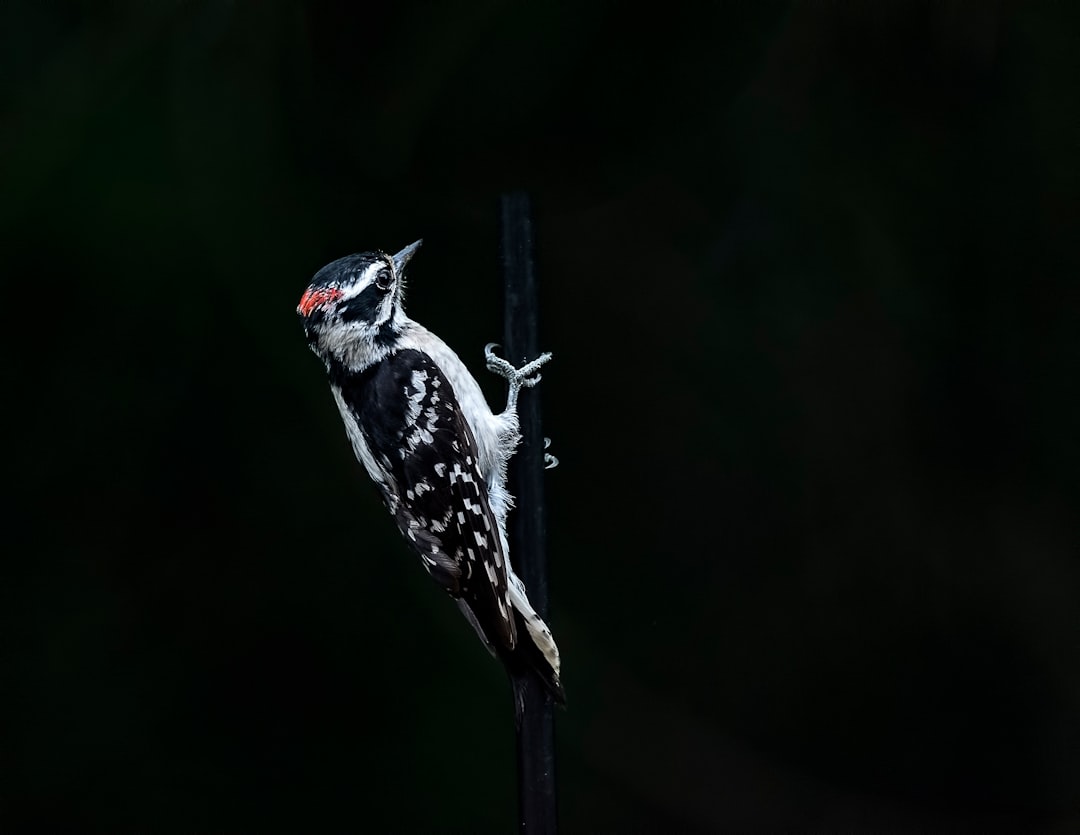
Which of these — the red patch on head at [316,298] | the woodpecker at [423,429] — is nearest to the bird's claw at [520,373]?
the woodpecker at [423,429]

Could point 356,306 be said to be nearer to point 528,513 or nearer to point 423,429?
point 423,429

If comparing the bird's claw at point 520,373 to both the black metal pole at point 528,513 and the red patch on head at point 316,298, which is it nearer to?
the black metal pole at point 528,513

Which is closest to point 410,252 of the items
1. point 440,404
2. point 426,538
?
point 440,404

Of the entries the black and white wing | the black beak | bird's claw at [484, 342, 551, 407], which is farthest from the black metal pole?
the black beak

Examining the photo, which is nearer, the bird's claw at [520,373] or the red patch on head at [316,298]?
the bird's claw at [520,373]

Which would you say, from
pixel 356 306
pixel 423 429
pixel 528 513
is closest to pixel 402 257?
pixel 356 306

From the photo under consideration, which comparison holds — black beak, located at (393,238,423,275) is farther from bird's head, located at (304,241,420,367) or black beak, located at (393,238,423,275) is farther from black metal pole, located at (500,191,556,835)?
black metal pole, located at (500,191,556,835)

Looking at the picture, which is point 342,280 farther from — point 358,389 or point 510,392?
point 510,392
